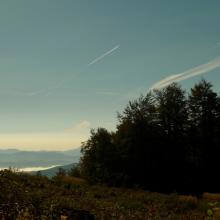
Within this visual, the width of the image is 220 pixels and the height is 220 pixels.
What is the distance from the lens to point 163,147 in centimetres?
5256

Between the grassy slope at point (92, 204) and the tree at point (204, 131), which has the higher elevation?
the tree at point (204, 131)

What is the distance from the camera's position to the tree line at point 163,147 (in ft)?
165

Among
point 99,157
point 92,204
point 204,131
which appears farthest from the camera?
point 204,131

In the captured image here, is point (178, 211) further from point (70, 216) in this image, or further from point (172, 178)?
point (172, 178)

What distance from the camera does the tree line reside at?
5031 centimetres

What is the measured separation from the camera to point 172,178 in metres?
51.3

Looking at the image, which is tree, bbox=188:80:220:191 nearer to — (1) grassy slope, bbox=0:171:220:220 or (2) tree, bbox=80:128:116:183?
(2) tree, bbox=80:128:116:183

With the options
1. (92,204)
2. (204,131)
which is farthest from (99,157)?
(92,204)

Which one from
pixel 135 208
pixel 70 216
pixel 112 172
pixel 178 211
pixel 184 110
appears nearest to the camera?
pixel 70 216

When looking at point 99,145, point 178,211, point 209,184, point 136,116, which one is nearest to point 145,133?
point 136,116

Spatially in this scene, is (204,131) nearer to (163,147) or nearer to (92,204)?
(163,147)

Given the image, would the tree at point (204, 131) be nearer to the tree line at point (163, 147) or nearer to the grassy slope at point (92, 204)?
the tree line at point (163, 147)

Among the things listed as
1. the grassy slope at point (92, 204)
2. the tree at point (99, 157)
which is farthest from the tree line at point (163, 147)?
the grassy slope at point (92, 204)

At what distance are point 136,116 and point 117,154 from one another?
5394 mm
